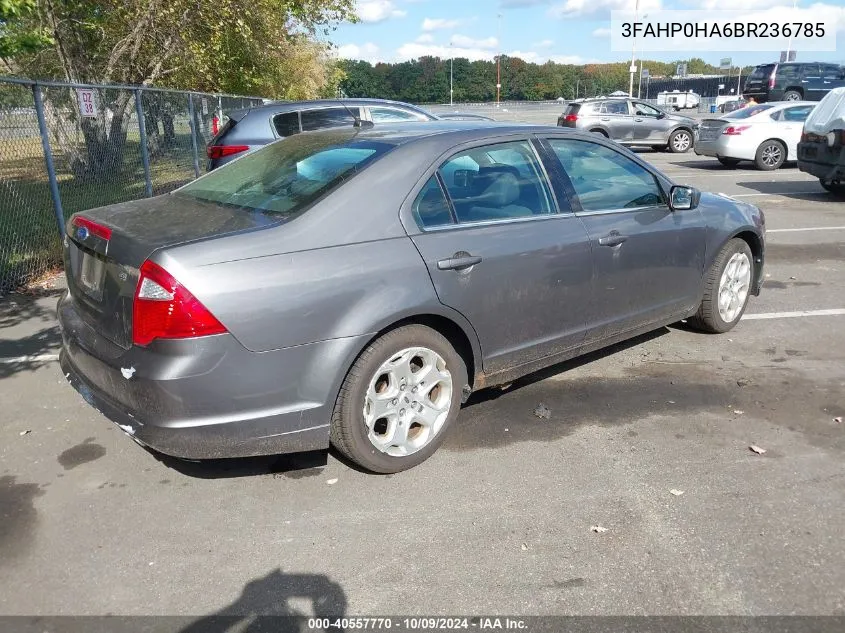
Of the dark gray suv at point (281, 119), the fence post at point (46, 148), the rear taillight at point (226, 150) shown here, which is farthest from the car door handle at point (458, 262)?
the rear taillight at point (226, 150)

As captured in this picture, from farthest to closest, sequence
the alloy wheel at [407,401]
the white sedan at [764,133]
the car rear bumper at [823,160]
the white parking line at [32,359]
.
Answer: the white sedan at [764,133] < the car rear bumper at [823,160] < the white parking line at [32,359] < the alloy wheel at [407,401]

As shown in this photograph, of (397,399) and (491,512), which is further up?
(397,399)

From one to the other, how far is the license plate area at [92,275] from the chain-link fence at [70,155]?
4.10m

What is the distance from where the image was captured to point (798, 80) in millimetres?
27578

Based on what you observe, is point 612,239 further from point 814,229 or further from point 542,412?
point 814,229

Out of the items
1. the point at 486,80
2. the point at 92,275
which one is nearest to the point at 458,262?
the point at 92,275

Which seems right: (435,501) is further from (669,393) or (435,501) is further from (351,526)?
(669,393)

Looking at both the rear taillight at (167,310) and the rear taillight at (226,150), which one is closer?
the rear taillight at (167,310)

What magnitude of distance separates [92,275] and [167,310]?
2.25ft

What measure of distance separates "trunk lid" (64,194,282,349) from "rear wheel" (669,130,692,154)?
787 inches

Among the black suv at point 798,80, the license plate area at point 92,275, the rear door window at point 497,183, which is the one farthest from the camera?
the black suv at point 798,80

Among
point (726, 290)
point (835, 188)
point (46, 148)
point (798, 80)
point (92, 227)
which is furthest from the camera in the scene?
point (798, 80)

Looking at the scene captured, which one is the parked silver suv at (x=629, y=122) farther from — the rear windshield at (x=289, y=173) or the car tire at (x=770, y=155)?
the rear windshield at (x=289, y=173)

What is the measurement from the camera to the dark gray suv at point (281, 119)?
8.47 metres
